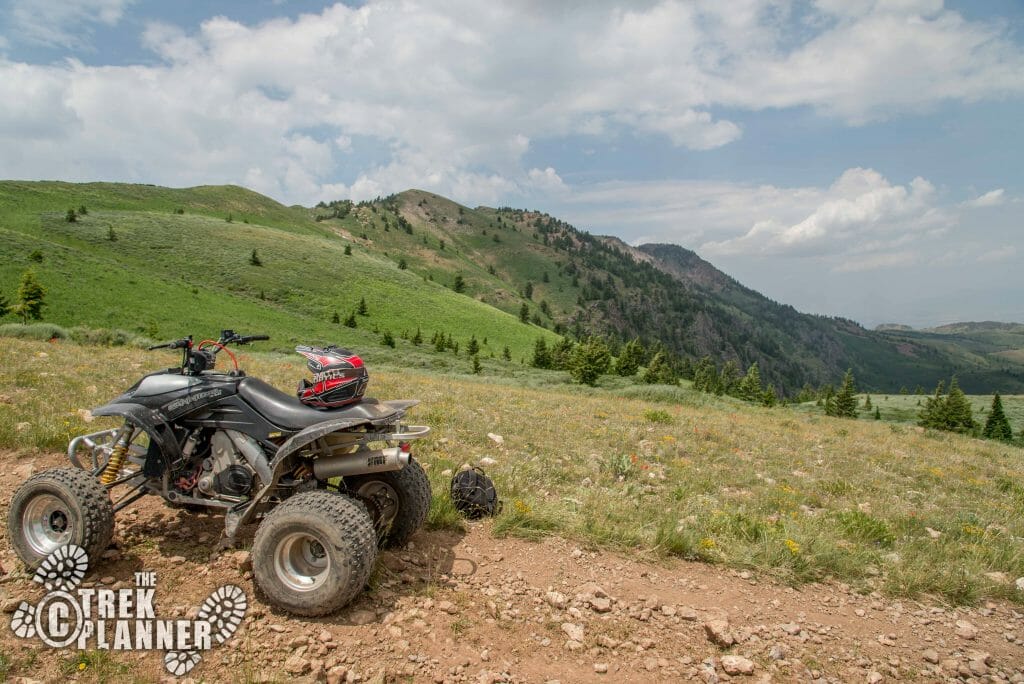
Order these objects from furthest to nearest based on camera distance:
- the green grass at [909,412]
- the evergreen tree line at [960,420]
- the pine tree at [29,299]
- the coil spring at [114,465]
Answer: the green grass at [909,412]
the evergreen tree line at [960,420]
the pine tree at [29,299]
the coil spring at [114,465]

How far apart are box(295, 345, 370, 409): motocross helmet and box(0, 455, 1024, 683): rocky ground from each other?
1696 millimetres

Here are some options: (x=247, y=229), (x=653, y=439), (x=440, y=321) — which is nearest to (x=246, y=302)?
(x=440, y=321)

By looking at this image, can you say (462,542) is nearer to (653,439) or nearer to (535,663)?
(535,663)

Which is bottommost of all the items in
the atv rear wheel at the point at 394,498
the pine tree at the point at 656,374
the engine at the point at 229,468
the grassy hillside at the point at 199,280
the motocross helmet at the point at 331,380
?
the pine tree at the point at 656,374

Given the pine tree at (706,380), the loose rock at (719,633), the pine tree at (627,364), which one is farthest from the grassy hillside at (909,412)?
the loose rock at (719,633)

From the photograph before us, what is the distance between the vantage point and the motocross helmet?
474 cm

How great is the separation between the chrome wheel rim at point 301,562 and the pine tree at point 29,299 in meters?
47.7

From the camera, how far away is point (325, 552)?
14.4 ft

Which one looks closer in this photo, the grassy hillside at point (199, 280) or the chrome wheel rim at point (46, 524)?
the chrome wheel rim at point (46, 524)

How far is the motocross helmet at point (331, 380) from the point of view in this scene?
15.6 feet

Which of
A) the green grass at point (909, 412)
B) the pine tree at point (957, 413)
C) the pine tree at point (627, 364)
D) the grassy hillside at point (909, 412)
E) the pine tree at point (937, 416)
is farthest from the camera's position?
the pine tree at point (627, 364)

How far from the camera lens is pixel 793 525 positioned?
269 inches

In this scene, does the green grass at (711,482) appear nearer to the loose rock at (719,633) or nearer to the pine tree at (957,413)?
the loose rock at (719,633)

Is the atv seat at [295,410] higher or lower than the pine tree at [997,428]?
higher
